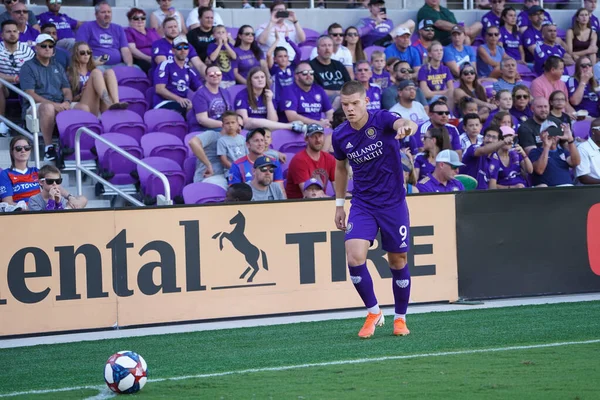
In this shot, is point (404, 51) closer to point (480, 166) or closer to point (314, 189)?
point (480, 166)

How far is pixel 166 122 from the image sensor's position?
1294cm

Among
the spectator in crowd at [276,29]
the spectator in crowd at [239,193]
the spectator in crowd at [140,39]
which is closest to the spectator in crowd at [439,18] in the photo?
the spectator in crowd at [276,29]

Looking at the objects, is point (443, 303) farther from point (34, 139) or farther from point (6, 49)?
point (6, 49)

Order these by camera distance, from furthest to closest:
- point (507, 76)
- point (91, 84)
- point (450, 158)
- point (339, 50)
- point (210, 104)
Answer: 1. point (507, 76)
2. point (339, 50)
3. point (210, 104)
4. point (91, 84)
5. point (450, 158)

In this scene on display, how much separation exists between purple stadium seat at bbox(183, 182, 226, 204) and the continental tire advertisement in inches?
53.0

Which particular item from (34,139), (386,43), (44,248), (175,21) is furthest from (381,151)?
(386,43)

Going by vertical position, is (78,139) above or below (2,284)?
above

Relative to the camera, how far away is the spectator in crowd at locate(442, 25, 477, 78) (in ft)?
51.8

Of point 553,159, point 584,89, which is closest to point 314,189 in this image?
point 553,159

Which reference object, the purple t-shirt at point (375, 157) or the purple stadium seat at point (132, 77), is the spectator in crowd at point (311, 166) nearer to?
the purple t-shirt at point (375, 157)

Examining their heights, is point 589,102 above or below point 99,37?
below

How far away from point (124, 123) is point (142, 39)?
265 cm

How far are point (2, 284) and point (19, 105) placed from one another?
16.3 ft

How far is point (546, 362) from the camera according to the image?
6.40 meters
